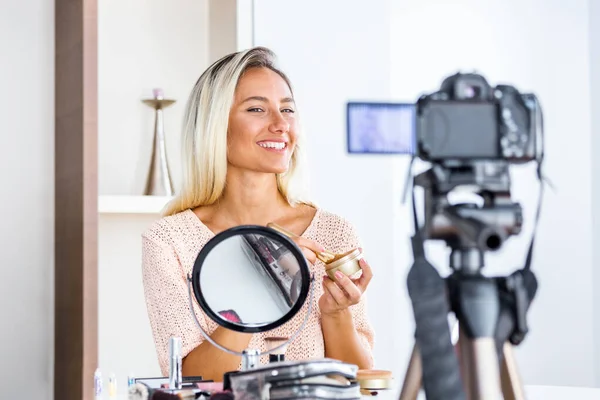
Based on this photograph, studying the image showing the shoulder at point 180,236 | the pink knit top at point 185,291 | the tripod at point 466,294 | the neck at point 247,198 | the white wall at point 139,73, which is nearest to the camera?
the tripod at point 466,294

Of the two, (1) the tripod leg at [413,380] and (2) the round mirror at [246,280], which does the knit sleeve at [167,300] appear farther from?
(1) the tripod leg at [413,380]

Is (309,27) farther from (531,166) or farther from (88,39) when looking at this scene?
(531,166)

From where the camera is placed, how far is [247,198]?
5.98 ft

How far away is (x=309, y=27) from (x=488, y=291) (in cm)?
184

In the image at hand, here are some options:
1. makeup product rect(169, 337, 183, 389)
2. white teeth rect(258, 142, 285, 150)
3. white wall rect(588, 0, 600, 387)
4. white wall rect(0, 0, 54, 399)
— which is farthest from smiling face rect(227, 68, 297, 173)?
white wall rect(588, 0, 600, 387)

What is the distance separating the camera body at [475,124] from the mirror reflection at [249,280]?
0.44m

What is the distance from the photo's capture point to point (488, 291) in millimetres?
746

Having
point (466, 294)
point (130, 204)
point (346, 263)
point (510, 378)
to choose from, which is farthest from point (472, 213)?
point (130, 204)

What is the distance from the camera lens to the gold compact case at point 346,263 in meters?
1.37

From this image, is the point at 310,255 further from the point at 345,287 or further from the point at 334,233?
the point at 334,233

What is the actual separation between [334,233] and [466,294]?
1.09m

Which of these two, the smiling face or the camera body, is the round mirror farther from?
the smiling face

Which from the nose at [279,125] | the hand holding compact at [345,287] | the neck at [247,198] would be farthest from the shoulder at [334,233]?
the hand holding compact at [345,287]

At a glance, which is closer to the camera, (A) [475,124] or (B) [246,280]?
(A) [475,124]
